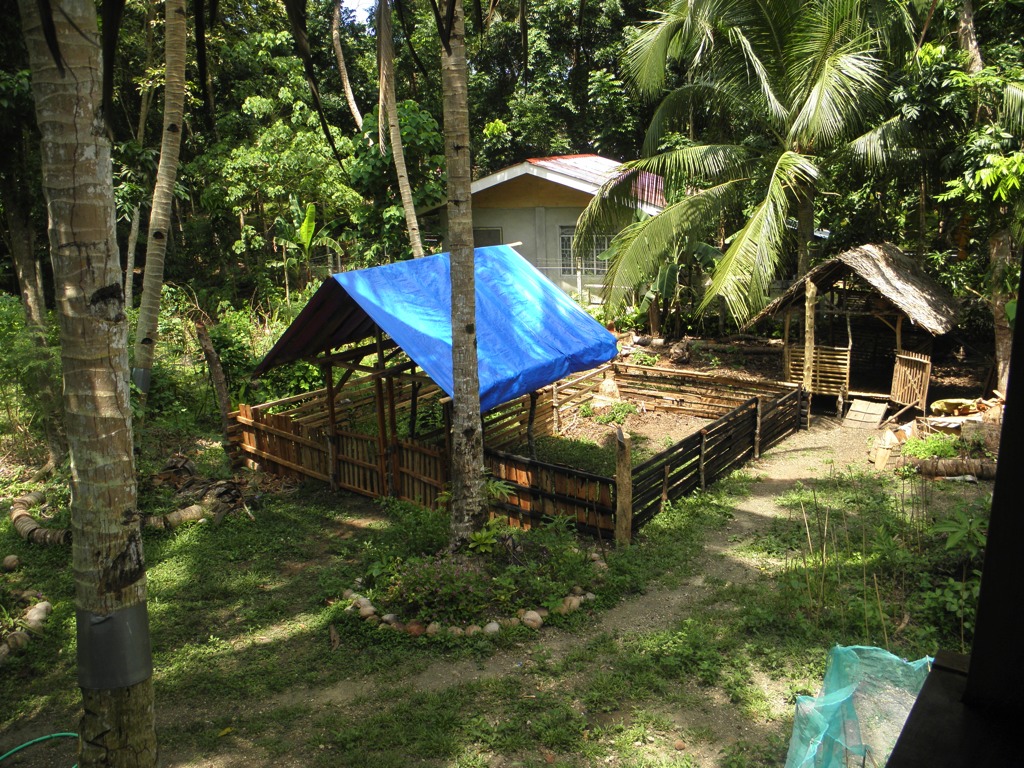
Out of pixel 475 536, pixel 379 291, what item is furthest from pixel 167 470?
pixel 475 536

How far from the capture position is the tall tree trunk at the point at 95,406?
3535 mm

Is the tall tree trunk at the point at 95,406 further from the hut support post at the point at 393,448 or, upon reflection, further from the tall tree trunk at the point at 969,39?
the tall tree trunk at the point at 969,39

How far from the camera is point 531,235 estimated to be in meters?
23.2

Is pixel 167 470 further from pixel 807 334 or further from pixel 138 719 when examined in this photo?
pixel 807 334

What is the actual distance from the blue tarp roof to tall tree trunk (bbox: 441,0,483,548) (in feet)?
2.46

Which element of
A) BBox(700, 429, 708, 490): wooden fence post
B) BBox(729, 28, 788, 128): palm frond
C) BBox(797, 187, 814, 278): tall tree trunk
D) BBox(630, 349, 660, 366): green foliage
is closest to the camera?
BBox(700, 429, 708, 490): wooden fence post

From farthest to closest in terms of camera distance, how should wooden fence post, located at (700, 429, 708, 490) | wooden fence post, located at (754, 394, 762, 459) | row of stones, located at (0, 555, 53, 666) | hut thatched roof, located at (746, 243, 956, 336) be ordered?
hut thatched roof, located at (746, 243, 956, 336) < wooden fence post, located at (754, 394, 762, 459) < wooden fence post, located at (700, 429, 708, 490) < row of stones, located at (0, 555, 53, 666)

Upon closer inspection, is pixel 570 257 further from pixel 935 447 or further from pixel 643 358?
pixel 935 447

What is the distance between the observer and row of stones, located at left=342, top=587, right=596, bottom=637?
7166 millimetres

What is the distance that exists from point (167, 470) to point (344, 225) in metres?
Result: 12.7

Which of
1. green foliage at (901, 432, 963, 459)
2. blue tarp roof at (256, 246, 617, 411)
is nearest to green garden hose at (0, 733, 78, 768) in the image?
blue tarp roof at (256, 246, 617, 411)

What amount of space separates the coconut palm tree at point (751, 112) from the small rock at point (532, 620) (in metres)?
7.93

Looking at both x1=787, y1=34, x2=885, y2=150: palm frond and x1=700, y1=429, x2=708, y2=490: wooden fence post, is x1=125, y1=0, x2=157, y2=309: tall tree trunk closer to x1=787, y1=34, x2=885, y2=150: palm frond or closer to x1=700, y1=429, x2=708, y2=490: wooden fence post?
x1=700, y1=429, x2=708, y2=490: wooden fence post

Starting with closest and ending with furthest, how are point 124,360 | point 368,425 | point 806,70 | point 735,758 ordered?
point 124,360 < point 735,758 < point 368,425 < point 806,70
